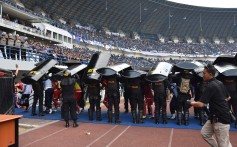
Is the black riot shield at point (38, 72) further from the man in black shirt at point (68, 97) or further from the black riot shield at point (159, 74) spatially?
the black riot shield at point (159, 74)

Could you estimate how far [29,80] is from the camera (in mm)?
10039

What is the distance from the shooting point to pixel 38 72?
33.3 feet

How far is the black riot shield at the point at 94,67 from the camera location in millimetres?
9234

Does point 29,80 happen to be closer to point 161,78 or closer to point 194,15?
point 161,78

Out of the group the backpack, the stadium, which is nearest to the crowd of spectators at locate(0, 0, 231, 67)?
the stadium

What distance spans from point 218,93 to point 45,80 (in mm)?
7511

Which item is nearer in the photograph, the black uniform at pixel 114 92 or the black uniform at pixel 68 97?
the black uniform at pixel 68 97

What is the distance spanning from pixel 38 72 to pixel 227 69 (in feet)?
22.7

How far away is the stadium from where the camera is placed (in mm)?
7547

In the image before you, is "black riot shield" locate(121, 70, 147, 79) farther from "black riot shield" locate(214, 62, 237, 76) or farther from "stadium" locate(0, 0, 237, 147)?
"black riot shield" locate(214, 62, 237, 76)

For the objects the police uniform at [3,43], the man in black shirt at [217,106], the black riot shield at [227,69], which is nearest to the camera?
the man in black shirt at [217,106]

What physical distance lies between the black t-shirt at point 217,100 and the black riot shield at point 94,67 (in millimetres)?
5244

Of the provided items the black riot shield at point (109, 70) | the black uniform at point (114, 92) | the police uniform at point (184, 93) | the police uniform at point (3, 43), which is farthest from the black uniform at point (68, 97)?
the police uniform at point (3, 43)

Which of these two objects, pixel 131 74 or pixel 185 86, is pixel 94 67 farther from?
pixel 185 86
